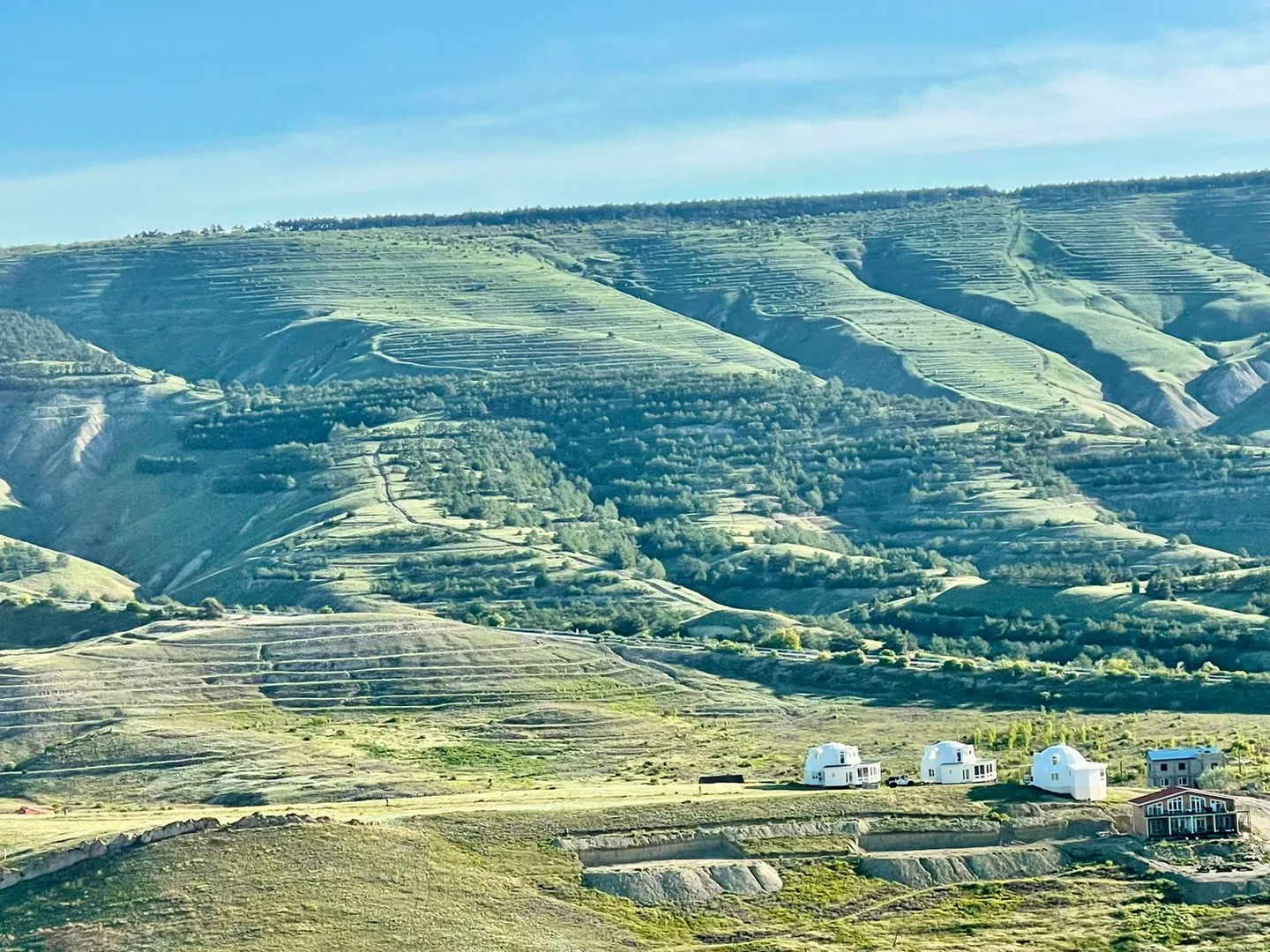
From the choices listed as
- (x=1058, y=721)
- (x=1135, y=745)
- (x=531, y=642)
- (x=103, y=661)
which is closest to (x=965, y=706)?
(x=1058, y=721)

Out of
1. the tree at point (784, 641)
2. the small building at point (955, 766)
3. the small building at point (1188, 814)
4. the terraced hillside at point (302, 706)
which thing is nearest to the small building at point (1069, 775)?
the small building at point (955, 766)

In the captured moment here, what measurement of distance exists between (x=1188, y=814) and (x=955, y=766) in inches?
535

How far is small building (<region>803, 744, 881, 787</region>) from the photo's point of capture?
120 metres

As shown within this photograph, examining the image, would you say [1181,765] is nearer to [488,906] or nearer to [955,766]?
[955,766]

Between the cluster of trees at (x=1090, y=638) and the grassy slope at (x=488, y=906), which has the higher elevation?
the grassy slope at (x=488, y=906)

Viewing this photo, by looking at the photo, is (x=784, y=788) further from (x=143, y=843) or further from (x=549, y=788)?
(x=143, y=843)

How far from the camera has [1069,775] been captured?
11669cm

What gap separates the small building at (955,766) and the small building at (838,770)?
267 cm

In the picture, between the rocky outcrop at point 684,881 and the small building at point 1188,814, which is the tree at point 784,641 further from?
the rocky outcrop at point 684,881

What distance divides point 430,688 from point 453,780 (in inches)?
Result: 1150

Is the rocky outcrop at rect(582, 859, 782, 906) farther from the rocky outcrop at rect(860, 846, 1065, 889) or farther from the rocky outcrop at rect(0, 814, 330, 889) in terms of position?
the rocky outcrop at rect(0, 814, 330, 889)

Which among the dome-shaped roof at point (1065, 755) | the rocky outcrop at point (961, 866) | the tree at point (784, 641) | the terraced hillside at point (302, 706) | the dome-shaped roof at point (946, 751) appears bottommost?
the tree at point (784, 641)

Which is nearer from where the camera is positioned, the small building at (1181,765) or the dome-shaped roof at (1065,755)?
the dome-shaped roof at (1065,755)

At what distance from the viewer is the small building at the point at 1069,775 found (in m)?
116
